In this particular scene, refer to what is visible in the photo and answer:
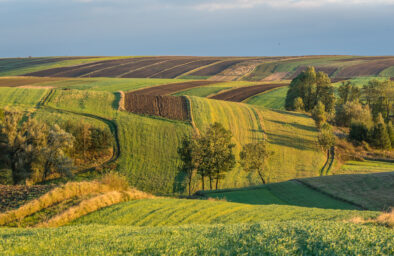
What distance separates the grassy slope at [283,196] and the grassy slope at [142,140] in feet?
40.9

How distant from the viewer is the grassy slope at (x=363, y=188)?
1410 inches

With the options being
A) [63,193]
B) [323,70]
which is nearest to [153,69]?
[323,70]

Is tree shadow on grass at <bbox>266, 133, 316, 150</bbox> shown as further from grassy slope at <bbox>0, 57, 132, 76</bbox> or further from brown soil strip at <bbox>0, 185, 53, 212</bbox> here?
grassy slope at <bbox>0, 57, 132, 76</bbox>

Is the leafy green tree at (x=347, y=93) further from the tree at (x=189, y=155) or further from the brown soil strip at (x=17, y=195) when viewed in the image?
the brown soil strip at (x=17, y=195)

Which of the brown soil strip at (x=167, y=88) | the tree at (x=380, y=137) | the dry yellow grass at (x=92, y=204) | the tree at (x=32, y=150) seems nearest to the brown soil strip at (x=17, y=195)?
the dry yellow grass at (x=92, y=204)

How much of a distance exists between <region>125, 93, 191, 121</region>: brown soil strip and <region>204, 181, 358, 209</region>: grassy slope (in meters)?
30.4

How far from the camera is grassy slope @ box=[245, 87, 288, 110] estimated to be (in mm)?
101562

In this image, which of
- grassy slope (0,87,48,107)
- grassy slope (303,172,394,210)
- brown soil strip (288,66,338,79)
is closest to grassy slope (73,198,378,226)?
grassy slope (303,172,394,210)

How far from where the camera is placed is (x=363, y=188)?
4122 cm

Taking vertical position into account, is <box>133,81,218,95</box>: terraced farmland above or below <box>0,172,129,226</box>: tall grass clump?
→ above

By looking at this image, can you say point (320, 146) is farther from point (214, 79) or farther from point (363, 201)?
point (214, 79)

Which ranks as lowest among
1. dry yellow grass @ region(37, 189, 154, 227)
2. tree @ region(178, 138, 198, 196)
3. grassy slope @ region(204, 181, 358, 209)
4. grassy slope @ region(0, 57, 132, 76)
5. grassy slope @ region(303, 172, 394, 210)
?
grassy slope @ region(204, 181, 358, 209)

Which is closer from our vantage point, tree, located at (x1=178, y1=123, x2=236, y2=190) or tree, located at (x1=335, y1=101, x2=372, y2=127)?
tree, located at (x1=178, y1=123, x2=236, y2=190)

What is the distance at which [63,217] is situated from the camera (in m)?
22.7
